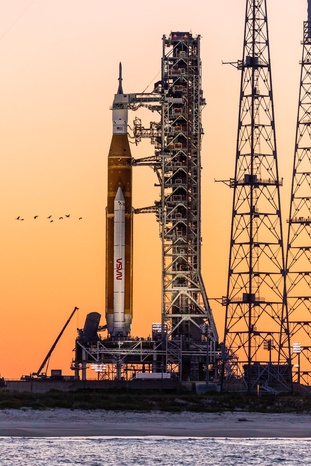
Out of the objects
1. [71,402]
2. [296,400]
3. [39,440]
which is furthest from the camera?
[296,400]

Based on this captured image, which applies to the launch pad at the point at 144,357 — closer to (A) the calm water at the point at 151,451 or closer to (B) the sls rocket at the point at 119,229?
(B) the sls rocket at the point at 119,229

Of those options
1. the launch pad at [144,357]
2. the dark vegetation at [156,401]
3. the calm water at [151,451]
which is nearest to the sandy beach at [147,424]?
the calm water at [151,451]

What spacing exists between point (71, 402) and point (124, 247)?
37544mm

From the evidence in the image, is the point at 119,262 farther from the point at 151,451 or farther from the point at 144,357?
the point at 151,451

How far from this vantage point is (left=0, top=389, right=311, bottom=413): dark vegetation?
155 metres

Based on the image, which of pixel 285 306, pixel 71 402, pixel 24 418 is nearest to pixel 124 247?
pixel 285 306

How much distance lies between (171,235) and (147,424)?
173ft

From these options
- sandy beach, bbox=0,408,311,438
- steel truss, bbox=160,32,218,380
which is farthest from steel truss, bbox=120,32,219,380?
sandy beach, bbox=0,408,311,438

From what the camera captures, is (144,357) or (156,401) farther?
(144,357)

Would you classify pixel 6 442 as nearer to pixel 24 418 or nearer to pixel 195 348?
pixel 24 418

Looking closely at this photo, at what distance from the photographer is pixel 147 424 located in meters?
143

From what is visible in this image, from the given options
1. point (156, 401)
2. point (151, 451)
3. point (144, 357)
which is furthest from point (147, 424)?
point (144, 357)

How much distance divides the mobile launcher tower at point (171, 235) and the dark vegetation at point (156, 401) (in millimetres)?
12878

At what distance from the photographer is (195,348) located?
195 metres
